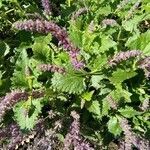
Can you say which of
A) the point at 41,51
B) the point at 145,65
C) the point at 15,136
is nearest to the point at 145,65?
the point at 145,65

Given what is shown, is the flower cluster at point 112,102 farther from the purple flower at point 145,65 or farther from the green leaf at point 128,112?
the purple flower at point 145,65

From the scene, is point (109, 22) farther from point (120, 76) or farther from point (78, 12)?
point (120, 76)

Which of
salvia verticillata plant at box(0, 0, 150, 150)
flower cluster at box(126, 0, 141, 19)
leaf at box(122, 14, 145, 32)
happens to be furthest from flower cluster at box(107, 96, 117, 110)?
flower cluster at box(126, 0, 141, 19)

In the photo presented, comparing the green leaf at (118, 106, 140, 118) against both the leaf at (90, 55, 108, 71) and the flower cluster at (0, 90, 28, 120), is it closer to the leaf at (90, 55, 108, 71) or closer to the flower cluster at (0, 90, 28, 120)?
the leaf at (90, 55, 108, 71)

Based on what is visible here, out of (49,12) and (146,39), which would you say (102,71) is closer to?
(146,39)

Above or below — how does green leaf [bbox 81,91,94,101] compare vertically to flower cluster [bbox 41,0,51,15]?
below

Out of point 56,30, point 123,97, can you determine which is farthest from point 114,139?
point 56,30
